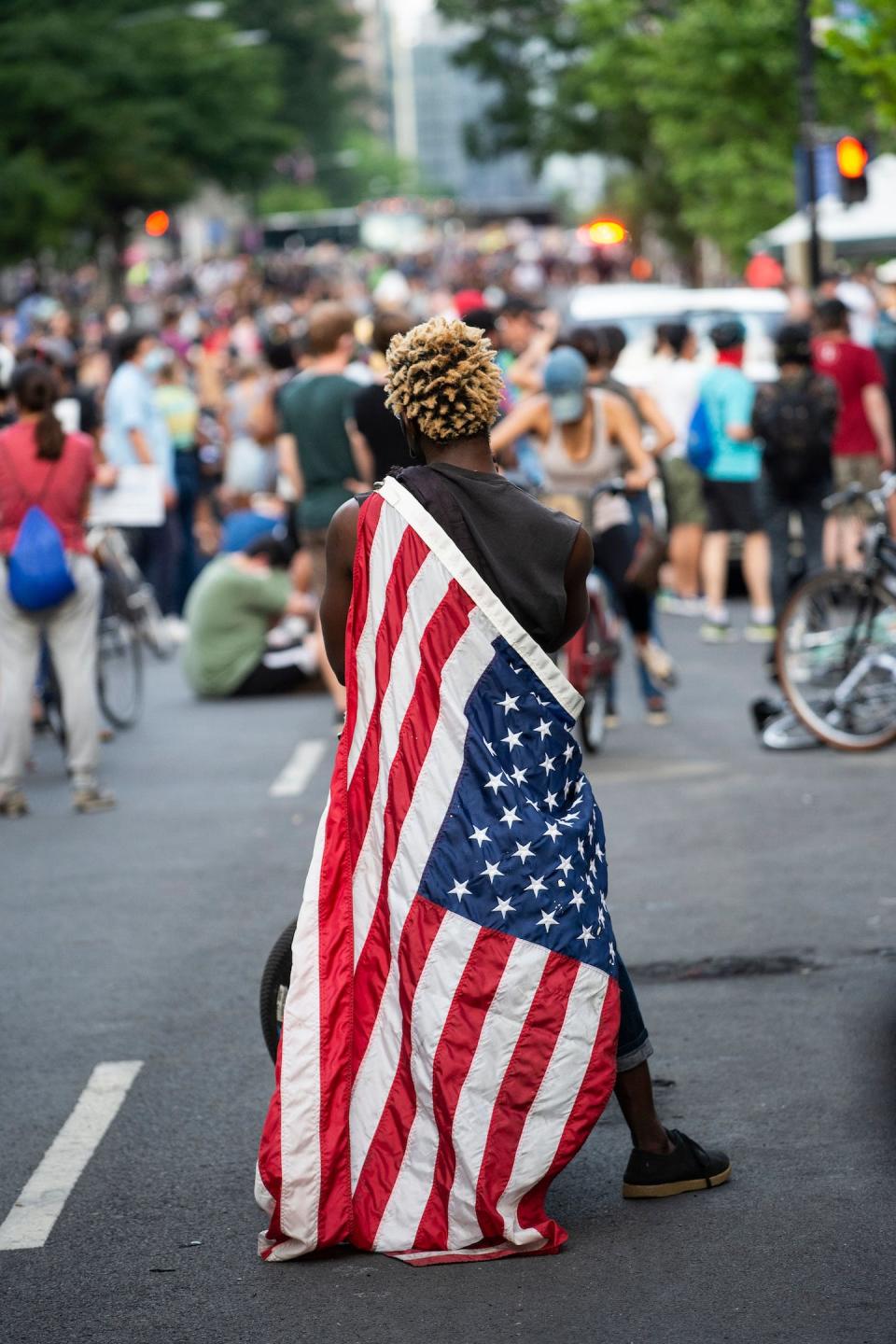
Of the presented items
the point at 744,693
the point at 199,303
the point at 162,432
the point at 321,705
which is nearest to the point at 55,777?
the point at 321,705

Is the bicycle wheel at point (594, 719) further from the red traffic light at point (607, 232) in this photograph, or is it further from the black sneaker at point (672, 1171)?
Result: the red traffic light at point (607, 232)

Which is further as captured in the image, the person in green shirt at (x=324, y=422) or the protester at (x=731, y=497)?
the protester at (x=731, y=497)

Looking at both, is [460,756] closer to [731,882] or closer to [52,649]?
[731,882]

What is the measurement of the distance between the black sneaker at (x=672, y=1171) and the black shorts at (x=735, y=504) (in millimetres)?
9677

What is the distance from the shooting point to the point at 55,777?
1086cm

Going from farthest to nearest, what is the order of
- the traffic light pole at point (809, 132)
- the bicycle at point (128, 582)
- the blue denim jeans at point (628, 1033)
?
the traffic light pole at point (809, 132)
the bicycle at point (128, 582)
the blue denim jeans at point (628, 1033)

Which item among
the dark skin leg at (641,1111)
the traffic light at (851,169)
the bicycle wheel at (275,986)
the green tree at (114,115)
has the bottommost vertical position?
the dark skin leg at (641,1111)

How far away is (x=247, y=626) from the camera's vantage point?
13047 mm

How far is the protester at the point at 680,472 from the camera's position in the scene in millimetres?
14914

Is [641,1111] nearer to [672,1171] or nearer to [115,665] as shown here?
[672,1171]

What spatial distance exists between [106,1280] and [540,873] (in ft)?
3.78

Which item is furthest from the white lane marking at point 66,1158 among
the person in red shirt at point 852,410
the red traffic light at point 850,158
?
the red traffic light at point 850,158

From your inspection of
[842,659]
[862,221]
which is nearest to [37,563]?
[842,659]

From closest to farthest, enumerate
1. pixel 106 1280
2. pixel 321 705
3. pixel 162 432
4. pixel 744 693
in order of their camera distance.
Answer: pixel 106 1280 < pixel 744 693 < pixel 321 705 < pixel 162 432
